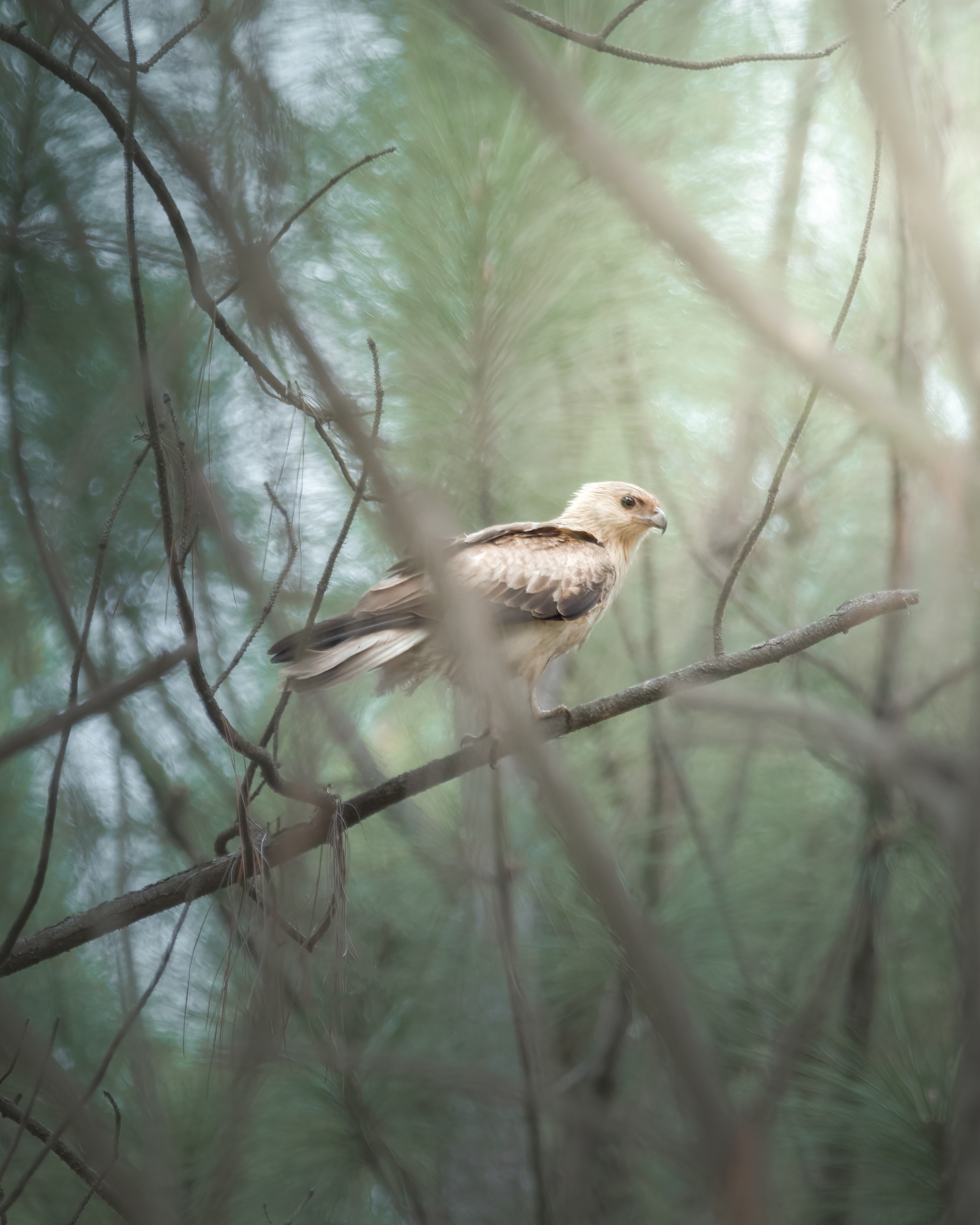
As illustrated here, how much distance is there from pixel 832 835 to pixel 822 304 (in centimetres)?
133

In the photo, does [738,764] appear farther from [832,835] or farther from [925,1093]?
[925,1093]

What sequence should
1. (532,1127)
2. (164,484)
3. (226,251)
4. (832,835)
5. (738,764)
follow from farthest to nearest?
(738,764)
(832,835)
(532,1127)
(226,251)
(164,484)

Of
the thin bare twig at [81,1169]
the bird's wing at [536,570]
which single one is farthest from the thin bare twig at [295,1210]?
the bird's wing at [536,570]

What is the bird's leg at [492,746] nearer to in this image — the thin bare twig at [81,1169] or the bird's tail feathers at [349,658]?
the bird's tail feathers at [349,658]

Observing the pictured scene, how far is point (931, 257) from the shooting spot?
6.24 feet

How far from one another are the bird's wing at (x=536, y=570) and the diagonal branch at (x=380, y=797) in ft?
1.46

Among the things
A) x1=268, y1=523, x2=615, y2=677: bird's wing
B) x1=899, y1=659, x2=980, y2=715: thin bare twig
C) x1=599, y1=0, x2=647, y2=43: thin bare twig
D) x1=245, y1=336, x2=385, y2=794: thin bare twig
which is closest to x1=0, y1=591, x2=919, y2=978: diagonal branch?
x1=245, y1=336, x2=385, y2=794: thin bare twig

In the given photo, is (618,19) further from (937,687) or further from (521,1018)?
(521,1018)

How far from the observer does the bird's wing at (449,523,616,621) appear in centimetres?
239

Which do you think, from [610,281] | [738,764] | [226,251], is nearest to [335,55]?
[226,251]

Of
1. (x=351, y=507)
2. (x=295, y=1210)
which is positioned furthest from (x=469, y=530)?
(x=295, y=1210)

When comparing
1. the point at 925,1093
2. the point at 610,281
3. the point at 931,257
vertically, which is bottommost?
the point at 925,1093

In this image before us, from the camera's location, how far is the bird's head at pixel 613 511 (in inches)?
109

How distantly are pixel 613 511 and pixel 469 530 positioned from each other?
41 centimetres
